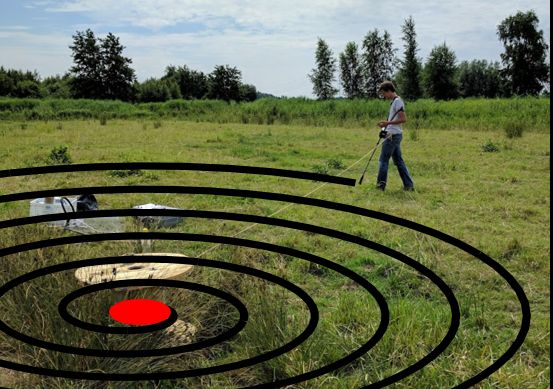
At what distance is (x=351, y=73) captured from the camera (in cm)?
6050

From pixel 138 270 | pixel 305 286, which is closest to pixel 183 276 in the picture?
pixel 138 270

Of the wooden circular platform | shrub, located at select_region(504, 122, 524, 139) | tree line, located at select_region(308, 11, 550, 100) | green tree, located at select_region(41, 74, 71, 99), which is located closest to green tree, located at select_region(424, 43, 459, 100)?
tree line, located at select_region(308, 11, 550, 100)

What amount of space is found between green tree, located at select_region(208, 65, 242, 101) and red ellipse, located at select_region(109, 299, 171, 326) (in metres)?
50.6

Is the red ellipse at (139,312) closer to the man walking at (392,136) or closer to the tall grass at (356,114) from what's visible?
the man walking at (392,136)

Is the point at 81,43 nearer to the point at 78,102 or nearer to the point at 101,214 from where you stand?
the point at 78,102

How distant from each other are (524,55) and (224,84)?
2616cm

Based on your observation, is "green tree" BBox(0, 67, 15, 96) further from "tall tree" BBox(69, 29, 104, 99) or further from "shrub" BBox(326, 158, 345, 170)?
"shrub" BBox(326, 158, 345, 170)

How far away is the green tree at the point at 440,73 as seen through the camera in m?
48.9

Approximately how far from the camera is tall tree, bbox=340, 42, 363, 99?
2361 inches

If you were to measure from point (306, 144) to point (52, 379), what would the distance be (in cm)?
1226

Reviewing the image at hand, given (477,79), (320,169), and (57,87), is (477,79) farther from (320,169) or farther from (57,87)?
(320,169)

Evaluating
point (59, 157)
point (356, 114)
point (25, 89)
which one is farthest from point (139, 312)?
point (25, 89)

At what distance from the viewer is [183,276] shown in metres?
3.71

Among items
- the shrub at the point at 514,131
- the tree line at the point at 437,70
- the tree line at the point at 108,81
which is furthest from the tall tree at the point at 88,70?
the shrub at the point at 514,131
